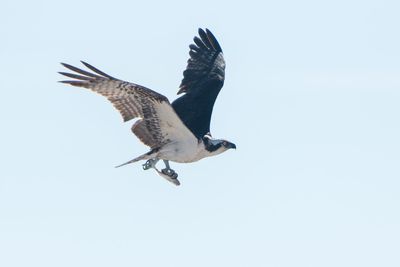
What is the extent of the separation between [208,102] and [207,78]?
4.15 feet

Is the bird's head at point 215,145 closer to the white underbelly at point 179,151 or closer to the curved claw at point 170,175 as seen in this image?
the white underbelly at point 179,151

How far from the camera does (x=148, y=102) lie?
26297mm

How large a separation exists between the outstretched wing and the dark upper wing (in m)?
1.23

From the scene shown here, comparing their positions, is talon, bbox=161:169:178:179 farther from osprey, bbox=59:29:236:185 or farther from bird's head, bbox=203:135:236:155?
bird's head, bbox=203:135:236:155

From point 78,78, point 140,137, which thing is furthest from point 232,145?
point 78,78

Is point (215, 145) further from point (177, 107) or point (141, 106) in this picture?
point (141, 106)

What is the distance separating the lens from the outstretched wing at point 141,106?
25.7 metres

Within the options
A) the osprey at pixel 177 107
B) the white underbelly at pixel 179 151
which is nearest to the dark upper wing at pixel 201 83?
the osprey at pixel 177 107

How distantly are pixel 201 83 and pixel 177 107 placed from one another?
1471 millimetres

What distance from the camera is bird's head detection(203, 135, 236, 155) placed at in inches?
1110

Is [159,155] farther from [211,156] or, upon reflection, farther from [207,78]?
[207,78]

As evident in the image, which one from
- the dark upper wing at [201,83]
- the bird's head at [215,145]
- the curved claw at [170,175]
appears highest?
the dark upper wing at [201,83]

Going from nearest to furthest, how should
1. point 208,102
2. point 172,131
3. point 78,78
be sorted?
point 78,78 < point 172,131 < point 208,102

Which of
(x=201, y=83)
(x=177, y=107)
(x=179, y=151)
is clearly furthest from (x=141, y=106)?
(x=201, y=83)
